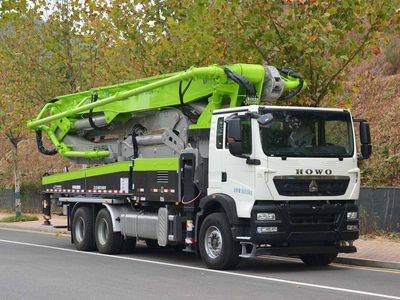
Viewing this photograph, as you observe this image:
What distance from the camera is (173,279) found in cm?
1226

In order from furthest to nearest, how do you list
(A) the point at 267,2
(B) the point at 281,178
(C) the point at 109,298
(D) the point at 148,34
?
(D) the point at 148,34, (A) the point at 267,2, (B) the point at 281,178, (C) the point at 109,298

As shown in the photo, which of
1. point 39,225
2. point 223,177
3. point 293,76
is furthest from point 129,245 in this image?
point 39,225

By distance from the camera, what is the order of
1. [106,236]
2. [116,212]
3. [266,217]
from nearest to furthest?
[266,217] < [116,212] < [106,236]

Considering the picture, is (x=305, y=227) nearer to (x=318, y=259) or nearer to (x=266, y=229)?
(x=266, y=229)

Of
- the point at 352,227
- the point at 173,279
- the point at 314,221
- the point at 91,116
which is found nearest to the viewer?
the point at 173,279

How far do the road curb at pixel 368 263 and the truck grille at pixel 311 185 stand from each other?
1615mm

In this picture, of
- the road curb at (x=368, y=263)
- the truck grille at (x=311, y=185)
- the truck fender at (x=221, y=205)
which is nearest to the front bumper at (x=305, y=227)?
the truck grille at (x=311, y=185)

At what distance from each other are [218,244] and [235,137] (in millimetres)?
2000

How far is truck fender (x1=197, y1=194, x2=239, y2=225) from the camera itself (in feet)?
42.7

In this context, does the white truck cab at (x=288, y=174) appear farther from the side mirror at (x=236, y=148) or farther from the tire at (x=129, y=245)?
the tire at (x=129, y=245)

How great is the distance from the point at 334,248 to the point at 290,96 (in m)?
3.12

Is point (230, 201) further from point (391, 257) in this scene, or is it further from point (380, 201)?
point (380, 201)

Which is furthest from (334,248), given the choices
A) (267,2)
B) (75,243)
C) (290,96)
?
(75,243)

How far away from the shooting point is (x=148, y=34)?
20797mm
